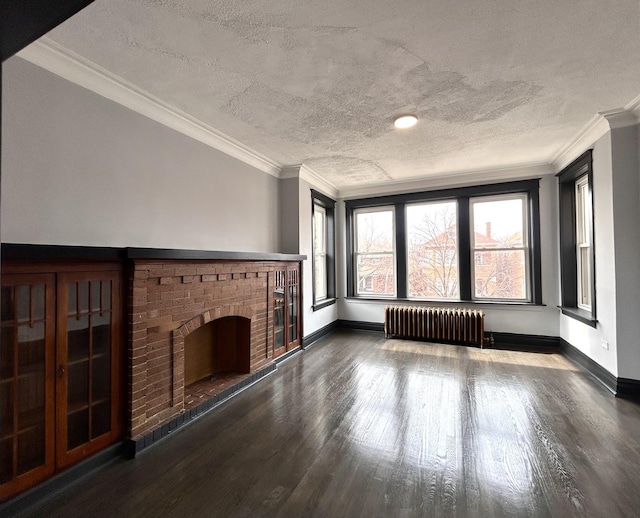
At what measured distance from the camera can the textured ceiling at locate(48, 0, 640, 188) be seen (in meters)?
1.85

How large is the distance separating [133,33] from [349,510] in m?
3.13

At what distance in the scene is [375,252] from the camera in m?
6.12

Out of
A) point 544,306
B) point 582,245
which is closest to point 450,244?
point 544,306

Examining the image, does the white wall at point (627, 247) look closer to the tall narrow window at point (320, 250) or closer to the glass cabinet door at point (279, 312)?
the glass cabinet door at point (279, 312)

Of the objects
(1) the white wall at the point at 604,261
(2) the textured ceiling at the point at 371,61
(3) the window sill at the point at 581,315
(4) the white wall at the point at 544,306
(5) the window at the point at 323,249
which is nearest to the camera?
(2) the textured ceiling at the point at 371,61

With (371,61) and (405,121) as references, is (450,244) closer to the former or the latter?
(405,121)

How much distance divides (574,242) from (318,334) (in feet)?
13.3

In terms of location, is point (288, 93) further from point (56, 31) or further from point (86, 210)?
point (86, 210)

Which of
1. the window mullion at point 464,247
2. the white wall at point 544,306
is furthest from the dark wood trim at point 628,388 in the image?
the window mullion at point 464,247

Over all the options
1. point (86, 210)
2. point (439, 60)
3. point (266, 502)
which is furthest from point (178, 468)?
point (439, 60)

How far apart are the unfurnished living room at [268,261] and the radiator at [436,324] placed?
0.53 m

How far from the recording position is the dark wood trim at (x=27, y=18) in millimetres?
926

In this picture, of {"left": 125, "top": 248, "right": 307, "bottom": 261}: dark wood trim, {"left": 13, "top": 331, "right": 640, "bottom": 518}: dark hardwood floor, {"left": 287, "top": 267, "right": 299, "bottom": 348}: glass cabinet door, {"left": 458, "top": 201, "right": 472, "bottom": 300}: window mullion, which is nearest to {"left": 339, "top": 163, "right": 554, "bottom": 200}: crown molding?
{"left": 458, "top": 201, "right": 472, "bottom": 300}: window mullion

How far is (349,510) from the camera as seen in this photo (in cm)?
181
